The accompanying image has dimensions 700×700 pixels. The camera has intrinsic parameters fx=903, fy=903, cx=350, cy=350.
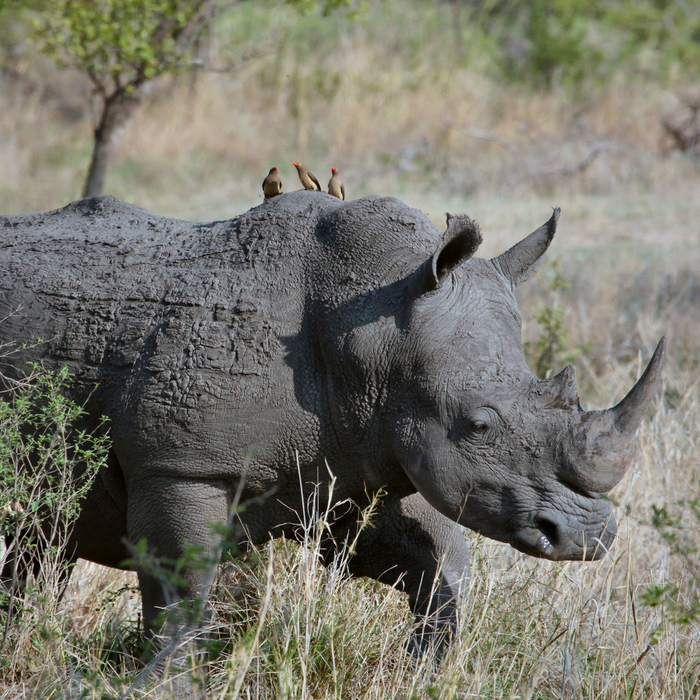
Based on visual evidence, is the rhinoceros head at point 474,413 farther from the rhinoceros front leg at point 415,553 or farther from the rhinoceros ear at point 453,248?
the rhinoceros front leg at point 415,553

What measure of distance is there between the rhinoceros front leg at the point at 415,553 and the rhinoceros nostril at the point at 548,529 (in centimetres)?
58

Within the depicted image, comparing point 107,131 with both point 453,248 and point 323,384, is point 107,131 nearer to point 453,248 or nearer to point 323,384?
point 323,384

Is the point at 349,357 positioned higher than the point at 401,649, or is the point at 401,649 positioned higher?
the point at 349,357

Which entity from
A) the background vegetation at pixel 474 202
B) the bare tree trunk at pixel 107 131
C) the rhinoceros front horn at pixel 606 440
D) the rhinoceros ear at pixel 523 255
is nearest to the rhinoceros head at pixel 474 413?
the rhinoceros front horn at pixel 606 440

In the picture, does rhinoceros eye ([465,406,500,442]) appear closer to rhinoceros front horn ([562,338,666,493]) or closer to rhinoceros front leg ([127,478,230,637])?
rhinoceros front horn ([562,338,666,493])

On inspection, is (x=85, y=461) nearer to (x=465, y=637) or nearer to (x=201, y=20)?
(x=465, y=637)

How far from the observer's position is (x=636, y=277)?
331 inches

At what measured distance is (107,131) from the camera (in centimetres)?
884

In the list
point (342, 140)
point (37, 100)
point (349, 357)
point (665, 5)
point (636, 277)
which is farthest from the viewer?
point (665, 5)

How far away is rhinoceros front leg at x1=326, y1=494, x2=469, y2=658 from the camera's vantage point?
3252 millimetres

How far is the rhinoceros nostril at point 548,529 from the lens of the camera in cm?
271

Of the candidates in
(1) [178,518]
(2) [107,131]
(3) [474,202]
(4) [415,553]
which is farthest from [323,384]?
(3) [474,202]

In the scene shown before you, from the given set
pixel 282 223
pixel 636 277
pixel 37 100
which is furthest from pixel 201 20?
pixel 37 100

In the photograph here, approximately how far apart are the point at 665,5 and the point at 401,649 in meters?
20.6
